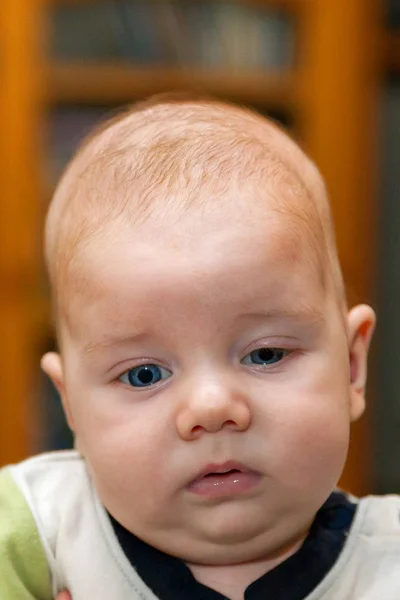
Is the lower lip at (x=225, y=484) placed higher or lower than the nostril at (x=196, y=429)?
lower

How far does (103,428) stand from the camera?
78 centimetres

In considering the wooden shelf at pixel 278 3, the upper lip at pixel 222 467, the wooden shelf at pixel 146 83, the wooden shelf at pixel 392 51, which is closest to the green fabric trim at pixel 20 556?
the upper lip at pixel 222 467

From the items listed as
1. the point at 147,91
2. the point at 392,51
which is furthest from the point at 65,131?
the point at 392,51

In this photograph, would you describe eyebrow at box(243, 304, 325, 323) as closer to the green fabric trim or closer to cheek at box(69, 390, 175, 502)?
cheek at box(69, 390, 175, 502)

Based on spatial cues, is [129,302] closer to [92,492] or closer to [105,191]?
[105,191]

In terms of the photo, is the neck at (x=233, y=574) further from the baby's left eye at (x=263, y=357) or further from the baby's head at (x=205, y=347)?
the baby's left eye at (x=263, y=357)

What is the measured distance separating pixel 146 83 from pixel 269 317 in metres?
1.92

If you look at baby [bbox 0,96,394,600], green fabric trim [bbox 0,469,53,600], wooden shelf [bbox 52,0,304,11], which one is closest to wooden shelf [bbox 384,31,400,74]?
wooden shelf [bbox 52,0,304,11]

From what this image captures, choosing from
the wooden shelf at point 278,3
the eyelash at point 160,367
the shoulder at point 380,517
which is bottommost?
the shoulder at point 380,517

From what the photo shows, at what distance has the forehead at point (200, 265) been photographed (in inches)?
28.6

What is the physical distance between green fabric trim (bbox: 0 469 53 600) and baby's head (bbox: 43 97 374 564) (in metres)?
0.10

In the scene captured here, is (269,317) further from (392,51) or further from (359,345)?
(392,51)

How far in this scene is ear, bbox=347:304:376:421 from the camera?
867 millimetres

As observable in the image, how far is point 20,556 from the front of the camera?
833mm
